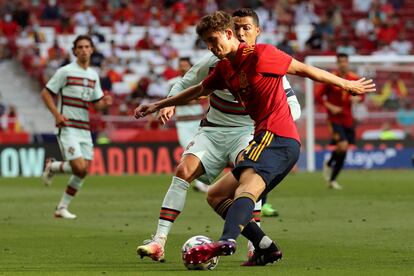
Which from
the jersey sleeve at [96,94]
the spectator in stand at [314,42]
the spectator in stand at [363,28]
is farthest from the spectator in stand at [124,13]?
the jersey sleeve at [96,94]

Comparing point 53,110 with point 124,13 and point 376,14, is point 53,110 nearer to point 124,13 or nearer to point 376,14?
point 124,13

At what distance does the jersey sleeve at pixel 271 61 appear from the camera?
30.8 ft

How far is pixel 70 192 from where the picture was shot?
16656 millimetres

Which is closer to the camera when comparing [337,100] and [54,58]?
[337,100]

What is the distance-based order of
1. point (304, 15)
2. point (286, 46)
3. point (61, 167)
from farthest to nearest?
1. point (304, 15)
2. point (286, 46)
3. point (61, 167)

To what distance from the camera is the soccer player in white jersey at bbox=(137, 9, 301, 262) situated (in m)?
10.4

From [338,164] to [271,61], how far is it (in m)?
14.1

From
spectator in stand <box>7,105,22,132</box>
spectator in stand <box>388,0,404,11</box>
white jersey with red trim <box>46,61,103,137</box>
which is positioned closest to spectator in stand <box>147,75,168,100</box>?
spectator in stand <box>7,105,22,132</box>

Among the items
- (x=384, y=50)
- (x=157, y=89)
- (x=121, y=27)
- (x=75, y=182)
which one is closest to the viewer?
(x=75, y=182)

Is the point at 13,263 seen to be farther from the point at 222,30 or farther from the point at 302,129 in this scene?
the point at 302,129

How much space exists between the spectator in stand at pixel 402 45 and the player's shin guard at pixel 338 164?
16.3 meters

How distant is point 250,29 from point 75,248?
2960mm

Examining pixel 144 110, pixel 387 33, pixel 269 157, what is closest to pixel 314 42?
pixel 387 33

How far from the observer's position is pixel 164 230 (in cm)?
1035
